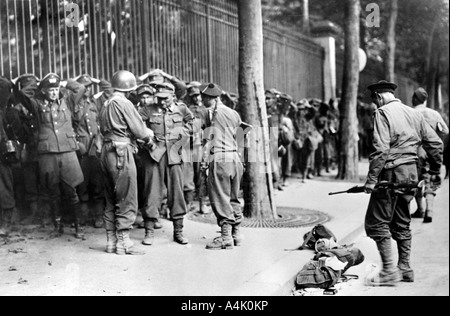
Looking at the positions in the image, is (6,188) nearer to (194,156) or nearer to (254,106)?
(194,156)

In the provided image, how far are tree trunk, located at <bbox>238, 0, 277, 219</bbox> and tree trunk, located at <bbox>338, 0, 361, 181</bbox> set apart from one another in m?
1.63

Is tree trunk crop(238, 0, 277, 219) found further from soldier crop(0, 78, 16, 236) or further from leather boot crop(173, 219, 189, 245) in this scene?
soldier crop(0, 78, 16, 236)

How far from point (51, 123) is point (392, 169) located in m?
4.09

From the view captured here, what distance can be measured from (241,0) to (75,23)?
2312 millimetres

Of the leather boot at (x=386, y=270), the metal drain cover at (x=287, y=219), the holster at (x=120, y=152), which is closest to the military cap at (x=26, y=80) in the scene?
the holster at (x=120, y=152)

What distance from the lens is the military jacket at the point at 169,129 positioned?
7.63 m

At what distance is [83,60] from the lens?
9.05m

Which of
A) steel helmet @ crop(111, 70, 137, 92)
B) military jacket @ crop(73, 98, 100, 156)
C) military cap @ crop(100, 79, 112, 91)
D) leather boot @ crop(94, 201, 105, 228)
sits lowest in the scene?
leather boot @ crop(94, 201, 105, 228)

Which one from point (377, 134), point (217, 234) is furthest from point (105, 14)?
point (377, 134)

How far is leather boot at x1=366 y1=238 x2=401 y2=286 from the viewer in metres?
5.96

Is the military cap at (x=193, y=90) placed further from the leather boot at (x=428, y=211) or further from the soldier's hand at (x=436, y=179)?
the soldier's hand at (x=436, y=179)

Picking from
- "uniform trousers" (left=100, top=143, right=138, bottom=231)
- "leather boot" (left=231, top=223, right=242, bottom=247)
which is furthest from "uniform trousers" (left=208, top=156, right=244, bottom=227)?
"uniform trousers" (left=100, top=143, right=138, bottom=231)

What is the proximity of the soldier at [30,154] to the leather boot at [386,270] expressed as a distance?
14.2 ft

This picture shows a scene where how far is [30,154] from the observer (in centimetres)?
807
